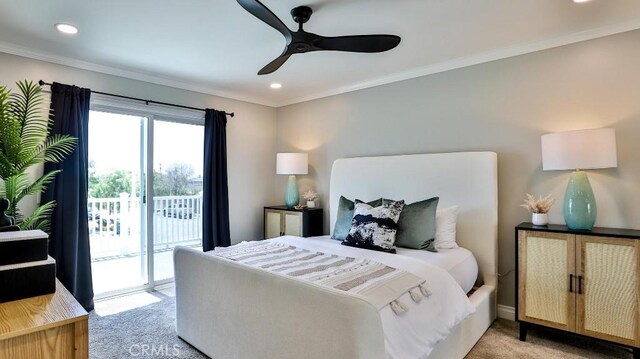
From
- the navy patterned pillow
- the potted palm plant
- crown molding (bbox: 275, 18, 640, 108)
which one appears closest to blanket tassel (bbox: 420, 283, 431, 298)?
the navy patterned pillow

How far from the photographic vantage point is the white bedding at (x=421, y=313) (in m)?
1.66

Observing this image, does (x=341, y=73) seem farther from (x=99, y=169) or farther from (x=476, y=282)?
(x=99, y=169)

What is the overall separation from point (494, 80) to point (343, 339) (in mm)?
2795

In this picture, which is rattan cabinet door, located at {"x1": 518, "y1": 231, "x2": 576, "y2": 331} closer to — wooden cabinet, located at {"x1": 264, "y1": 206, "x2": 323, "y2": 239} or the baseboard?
the baseboard

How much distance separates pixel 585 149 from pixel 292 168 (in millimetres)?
3080

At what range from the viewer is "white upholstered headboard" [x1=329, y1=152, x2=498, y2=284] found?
10.2ft

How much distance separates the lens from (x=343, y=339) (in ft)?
5.32

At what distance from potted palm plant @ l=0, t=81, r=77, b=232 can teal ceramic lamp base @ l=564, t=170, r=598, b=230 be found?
150 inches

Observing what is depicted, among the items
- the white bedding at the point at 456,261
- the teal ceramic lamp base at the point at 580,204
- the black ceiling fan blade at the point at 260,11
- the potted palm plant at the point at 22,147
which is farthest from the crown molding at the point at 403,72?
the black ceiling fan blade at the point at 260,11

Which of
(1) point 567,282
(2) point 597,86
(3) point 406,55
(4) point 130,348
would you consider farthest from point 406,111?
(4) point 130,348

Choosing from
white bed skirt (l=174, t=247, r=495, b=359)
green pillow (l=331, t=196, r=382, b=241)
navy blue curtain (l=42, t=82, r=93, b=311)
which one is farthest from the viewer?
green pillow (l=331, t=196, r=382, b=241)

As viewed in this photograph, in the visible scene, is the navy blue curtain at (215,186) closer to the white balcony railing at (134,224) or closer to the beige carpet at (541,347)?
the white balcony railing at (134,224)

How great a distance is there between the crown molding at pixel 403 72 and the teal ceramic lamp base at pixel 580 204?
1.14m

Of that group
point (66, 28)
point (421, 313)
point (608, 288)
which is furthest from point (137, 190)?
point (608, 288)
